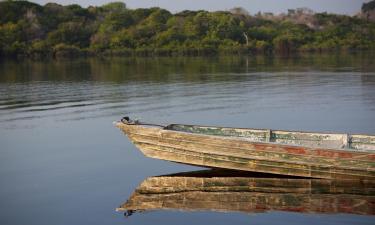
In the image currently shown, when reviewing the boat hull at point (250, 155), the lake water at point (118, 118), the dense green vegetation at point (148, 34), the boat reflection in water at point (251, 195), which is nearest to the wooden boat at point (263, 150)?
the boat hull at point (250, 155)

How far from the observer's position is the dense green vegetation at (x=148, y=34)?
99562 millimetres

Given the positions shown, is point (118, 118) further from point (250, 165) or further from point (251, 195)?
point (251, 195)

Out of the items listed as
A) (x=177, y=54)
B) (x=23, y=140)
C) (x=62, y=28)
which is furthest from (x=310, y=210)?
(x=62, y=28)

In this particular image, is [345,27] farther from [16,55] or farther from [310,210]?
[310,210]

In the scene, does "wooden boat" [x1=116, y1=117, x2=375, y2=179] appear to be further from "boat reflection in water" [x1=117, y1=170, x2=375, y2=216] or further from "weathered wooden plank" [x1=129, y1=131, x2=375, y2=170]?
"boat reflection in water" [x1=117, y1=170, x2=375, y2=216]

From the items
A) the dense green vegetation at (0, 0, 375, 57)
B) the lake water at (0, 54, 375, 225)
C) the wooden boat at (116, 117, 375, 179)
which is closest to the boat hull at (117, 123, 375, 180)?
the wooden boat at (116, 117, 375, 179)

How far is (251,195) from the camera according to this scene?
13.6m

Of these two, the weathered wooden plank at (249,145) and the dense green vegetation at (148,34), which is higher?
the dense green vegetation at (148,34)

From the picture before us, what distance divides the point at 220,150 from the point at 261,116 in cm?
1128

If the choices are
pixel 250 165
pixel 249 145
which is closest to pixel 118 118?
pixel 250 165

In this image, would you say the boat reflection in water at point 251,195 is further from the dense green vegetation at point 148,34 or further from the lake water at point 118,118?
the dense green vegetation at point 148,34

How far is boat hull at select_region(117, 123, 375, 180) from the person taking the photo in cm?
1355

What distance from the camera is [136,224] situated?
1215 centimetres

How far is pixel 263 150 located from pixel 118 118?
1254cm
